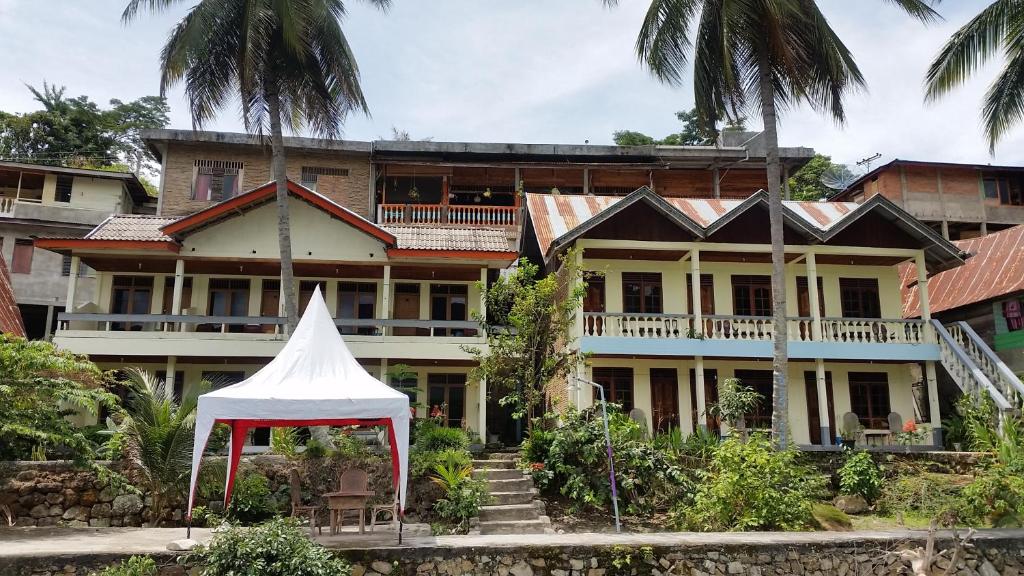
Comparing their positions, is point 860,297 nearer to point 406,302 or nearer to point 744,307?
point 744,307

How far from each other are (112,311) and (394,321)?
7.94 meters

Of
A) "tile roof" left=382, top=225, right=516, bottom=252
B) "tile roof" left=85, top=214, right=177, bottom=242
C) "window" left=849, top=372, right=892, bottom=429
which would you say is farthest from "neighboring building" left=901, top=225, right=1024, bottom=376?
"tile roof" left=85, top=214, right=177, bottom=242

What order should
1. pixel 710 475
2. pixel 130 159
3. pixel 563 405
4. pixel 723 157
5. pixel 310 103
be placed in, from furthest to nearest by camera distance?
pixel 130 159 → pixel 723 157 → pixel 563 405 → pixel 310 103 → pixel 710 475

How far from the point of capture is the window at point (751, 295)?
19625mm

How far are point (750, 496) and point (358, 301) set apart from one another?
1240cm

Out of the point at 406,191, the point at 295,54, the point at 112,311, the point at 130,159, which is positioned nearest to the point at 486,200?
the point at 406,191

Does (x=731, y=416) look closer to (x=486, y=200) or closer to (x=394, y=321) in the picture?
(x=394, y=321)

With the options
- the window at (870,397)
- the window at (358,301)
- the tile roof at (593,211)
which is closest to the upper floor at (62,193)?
the window at (358,301)

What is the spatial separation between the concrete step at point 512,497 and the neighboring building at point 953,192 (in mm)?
19916

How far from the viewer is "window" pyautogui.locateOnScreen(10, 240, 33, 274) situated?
24.8 metres

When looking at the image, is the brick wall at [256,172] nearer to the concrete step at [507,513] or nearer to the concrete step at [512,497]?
the concrete step at [512,497]

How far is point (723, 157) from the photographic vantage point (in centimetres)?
2528

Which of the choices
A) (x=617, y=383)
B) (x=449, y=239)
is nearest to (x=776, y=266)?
(x=617, y=383)

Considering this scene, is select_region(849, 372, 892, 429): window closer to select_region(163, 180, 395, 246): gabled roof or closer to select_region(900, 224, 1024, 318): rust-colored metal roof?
select_region(900, 224, 1024, 318): rust-colored metal roof
